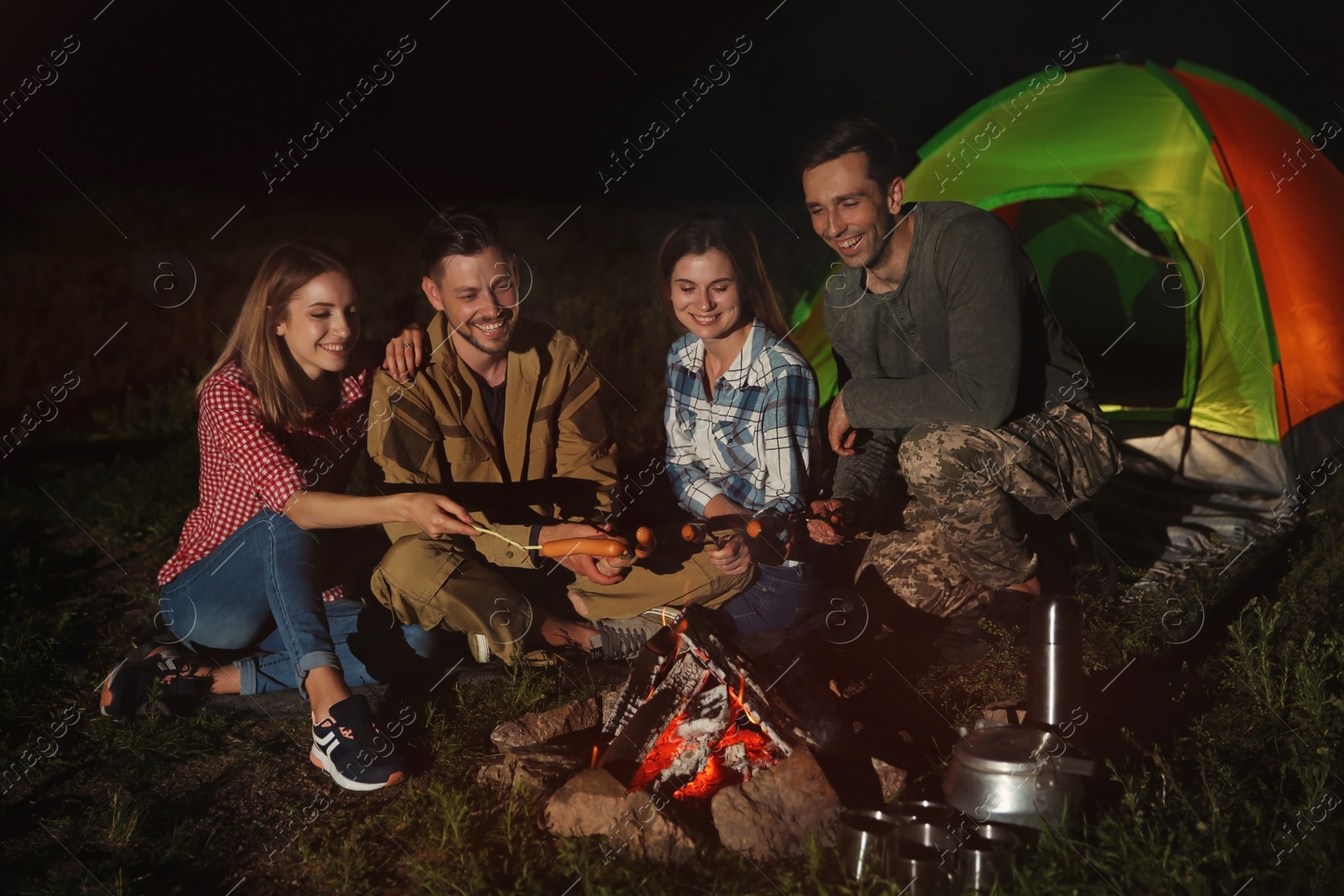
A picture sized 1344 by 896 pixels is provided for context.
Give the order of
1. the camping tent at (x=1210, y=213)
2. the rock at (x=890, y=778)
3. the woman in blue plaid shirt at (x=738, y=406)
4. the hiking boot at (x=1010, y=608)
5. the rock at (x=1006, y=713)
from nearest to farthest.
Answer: the rock at (x=890, y=778)
the rock at (x=1006, y=713)
the woman in blue plaid shirt at (x=738, y=406)
the hiking boot at (x=1010, y=608)
the camping tent at (x=1210, y=213)

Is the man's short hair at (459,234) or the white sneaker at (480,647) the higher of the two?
the man's short hair at (459,234)

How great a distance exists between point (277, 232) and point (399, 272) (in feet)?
3.89

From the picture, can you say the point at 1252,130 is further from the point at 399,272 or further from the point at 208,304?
the point at 208,304

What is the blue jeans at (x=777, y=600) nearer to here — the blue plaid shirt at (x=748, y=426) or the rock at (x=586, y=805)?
the blue plaid shirt at (x=748, y=426)

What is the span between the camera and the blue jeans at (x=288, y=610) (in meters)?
2.88

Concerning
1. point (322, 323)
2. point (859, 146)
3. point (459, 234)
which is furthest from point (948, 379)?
point (322, 323)

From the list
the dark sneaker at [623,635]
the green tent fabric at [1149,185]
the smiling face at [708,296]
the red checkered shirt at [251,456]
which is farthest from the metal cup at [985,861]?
the green tent fabric at [1149,185]

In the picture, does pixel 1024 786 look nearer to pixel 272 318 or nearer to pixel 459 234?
pixel 459 234

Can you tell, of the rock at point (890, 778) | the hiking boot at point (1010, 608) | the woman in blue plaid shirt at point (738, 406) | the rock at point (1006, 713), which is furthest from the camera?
the hiking boot at point (1010, 608)

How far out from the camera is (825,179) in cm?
308

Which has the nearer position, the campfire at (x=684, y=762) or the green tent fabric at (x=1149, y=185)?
the campfire at (x=684, y=762)

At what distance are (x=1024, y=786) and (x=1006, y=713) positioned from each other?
53 centimetres

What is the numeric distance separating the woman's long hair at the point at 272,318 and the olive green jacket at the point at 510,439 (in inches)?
12.4

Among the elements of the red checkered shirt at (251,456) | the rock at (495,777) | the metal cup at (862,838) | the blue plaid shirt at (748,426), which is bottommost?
the metal cup at (862,838)
